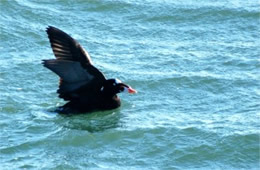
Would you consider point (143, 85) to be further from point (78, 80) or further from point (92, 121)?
point (92, 121)

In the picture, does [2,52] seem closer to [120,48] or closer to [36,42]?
[36,42]

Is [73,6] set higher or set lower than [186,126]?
higher

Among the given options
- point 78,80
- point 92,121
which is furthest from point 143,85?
point 92,121

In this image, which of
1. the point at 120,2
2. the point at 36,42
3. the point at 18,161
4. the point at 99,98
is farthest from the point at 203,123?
the point at 120,2

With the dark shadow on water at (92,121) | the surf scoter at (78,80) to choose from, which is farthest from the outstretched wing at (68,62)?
the dark shadow on water at (92,121)

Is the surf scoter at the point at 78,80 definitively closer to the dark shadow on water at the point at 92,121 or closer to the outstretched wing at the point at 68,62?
the outstretched wing at the point at 68,62
